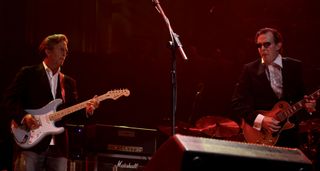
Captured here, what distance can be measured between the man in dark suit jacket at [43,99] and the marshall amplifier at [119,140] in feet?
1.52

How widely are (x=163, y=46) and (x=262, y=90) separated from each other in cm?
311

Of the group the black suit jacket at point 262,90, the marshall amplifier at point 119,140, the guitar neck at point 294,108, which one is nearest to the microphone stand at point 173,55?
the black suit jacket at point 262,90

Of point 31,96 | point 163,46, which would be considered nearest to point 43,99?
point 31,96

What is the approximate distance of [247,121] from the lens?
5.07m

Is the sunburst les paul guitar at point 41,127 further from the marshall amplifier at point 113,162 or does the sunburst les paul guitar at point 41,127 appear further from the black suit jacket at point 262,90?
the black suit jacket at point 262,90

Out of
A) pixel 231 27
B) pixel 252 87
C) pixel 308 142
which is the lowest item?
pixel 308 142

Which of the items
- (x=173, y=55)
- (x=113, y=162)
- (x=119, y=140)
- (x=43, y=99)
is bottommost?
(x=113, y=162)

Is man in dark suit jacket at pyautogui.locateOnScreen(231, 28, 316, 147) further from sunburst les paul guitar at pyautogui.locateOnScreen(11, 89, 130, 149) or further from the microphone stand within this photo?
sunburst les paul guitar at pyautogui.locateOnScreen(11, 89, 130, 149)

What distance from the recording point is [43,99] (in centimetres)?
529

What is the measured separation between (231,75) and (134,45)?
64.1 inches

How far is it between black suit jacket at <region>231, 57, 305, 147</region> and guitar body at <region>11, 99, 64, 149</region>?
190cm

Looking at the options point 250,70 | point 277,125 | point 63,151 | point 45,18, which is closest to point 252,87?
point 250,70

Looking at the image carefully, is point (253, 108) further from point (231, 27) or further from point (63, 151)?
point (231, 27)

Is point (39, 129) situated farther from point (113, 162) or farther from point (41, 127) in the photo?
point (113, 162)
